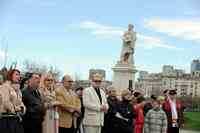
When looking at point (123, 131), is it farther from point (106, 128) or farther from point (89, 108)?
point (89, 108)

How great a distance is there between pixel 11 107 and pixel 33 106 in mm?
833

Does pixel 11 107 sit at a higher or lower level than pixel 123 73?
lower

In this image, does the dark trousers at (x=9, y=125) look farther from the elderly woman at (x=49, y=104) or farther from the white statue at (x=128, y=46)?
the white statue at (x=128, y=46)

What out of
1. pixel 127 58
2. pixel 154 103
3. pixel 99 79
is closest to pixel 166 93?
pixel 154 103

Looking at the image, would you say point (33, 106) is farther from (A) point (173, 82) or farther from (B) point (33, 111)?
(A) point (173, 82)

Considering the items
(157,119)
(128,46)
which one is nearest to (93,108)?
(157,119)

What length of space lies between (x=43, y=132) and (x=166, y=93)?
4.23 m

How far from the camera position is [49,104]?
912 cm

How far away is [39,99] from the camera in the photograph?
9086 mm

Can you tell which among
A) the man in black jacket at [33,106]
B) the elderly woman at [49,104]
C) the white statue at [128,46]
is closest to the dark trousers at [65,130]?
the elderly woman at [49,104]

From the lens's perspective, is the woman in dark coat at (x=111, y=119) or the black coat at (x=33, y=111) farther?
the woman in dark coat at (x=111, y=119)

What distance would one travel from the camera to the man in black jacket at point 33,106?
895 cm

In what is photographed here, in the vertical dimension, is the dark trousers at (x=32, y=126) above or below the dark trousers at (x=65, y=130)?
above

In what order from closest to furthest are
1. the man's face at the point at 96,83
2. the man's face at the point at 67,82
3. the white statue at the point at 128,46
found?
the man's face at the point at 67,82 → the man's face at the point at 96,83 → the white statue at the point at 128,46
